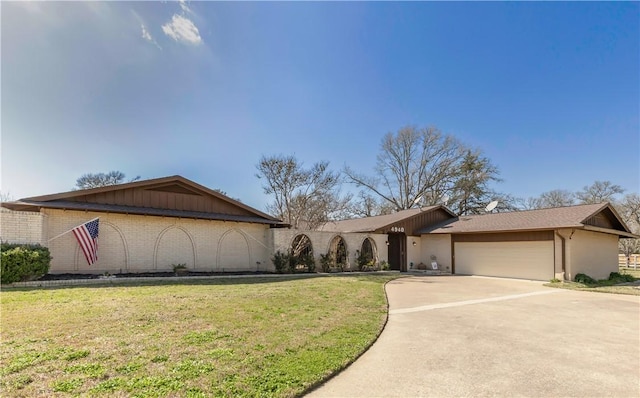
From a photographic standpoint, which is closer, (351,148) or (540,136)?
(540,136)

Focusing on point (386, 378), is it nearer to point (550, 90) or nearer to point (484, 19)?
point (484, 19)

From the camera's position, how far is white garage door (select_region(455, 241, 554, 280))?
1526cm

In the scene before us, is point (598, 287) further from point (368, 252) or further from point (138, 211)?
point (138, 211)

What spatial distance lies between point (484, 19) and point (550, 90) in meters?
5.57

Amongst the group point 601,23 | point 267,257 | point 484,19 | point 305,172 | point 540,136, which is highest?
point 484,19

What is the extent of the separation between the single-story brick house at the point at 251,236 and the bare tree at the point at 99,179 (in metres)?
21.3

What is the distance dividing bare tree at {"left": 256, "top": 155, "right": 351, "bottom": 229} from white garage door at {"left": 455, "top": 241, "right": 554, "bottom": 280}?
9.11 metres

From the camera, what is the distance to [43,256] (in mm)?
9812

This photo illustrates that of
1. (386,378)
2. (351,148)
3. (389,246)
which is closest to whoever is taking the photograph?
(386,378)

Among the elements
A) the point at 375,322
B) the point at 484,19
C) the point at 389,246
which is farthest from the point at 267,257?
the point at 484,19

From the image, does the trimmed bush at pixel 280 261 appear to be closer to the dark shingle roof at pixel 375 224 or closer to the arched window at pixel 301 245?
the arched window at pixel 301 245

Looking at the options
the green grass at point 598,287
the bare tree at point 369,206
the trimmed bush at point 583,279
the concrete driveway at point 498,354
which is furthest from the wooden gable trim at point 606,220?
the bare tree at point 369,206

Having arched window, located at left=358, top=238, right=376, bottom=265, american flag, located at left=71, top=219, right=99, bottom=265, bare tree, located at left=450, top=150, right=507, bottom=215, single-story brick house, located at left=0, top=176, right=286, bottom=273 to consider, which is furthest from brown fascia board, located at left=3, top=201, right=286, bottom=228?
bare tree, located at left=450, top=150, right=507, bottom=215

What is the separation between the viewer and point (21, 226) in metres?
10.3
